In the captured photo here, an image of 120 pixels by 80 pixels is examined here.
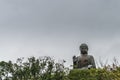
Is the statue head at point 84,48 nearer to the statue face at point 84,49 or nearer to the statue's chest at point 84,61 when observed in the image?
the statue face at point 84,49

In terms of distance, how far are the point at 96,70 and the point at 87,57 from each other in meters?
5.79

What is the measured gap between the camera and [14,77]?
30.4 m

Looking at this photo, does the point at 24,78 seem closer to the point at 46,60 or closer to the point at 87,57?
the point at 46,60

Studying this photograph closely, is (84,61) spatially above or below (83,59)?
below

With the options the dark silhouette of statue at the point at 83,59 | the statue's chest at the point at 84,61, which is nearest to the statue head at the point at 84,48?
the dark silhouette of statue at the point at 83,59

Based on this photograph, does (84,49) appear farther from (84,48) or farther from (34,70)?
(34,70)

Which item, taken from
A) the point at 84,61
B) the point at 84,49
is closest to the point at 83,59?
the point at 84,61

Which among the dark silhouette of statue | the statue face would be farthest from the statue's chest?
the statue face

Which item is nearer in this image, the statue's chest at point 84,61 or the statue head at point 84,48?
the statue's chest at point 84,61

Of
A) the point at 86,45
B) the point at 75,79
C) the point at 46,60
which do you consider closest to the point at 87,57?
the point at 86,45

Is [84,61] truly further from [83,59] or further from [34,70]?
[34,70]

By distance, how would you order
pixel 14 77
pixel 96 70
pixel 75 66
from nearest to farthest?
pixel 14 77, pixel 96 70, pixel 75 66

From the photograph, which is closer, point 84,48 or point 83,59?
point 83,59

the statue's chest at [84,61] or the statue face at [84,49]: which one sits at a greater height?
the statue face at [84,49]
